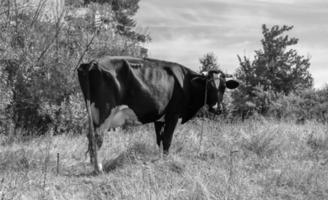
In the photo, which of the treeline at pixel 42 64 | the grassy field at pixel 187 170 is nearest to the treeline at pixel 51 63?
the treeline at pixel 42 64

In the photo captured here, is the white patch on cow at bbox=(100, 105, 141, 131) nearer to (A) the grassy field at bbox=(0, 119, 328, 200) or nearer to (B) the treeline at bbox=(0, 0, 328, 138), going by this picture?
(A) the grassy field at bbox=(0, 119, 328, 200)

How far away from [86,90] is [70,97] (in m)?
6.64

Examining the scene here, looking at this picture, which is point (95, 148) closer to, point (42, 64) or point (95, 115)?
point (95, 115)

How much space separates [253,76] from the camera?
24.9 meters

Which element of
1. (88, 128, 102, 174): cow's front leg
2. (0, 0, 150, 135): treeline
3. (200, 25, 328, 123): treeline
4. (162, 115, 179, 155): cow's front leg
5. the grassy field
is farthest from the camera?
(200, 25, 328, 123): treeline

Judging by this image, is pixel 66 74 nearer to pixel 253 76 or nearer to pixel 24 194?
pixel 24 194

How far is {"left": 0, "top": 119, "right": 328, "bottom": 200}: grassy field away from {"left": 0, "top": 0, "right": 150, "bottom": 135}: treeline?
398 cm

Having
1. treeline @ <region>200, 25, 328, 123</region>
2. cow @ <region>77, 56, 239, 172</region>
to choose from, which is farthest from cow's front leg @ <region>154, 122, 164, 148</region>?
treeline @ <region>200, 25, 328, 123</region>

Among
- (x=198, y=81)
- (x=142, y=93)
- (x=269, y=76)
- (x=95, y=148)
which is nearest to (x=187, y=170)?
(x=95, y=148)

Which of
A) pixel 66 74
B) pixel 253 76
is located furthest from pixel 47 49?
pixel 253 76

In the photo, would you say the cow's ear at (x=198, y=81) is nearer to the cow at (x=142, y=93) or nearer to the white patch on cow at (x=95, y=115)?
the cow at (x=142, y=93)

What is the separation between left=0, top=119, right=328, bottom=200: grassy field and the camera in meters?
4.88

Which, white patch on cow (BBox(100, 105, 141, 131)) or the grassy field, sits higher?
white patch on cow (BBox(100, 105, 141, 131))

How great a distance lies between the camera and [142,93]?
273 inches
